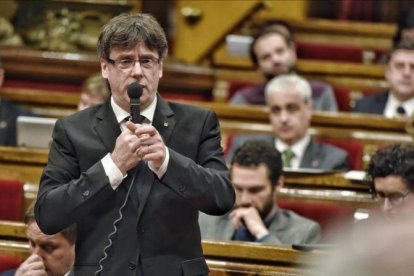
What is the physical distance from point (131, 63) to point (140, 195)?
0.18m

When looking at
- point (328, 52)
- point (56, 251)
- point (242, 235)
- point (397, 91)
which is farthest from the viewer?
point (328, 52)

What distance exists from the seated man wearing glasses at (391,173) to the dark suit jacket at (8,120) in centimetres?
144

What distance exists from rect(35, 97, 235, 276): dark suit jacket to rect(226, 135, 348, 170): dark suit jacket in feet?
4.77

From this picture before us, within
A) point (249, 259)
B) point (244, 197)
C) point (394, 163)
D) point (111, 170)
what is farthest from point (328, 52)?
point (111, 170)

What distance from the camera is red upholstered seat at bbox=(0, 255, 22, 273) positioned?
1.81 meters

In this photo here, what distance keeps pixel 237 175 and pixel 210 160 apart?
0.93m

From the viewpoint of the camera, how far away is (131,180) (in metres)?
1.27

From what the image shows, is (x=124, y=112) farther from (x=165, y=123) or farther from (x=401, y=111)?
(x=401, y=111)

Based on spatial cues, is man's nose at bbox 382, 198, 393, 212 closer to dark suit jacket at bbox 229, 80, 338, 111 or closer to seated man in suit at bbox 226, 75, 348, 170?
seated man in suit at bbox 226, 75, 348, 170

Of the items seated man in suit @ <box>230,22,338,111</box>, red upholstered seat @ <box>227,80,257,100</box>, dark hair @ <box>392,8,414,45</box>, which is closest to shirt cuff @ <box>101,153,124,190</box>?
seated man in suit @ <box>230,22,338,111</box>

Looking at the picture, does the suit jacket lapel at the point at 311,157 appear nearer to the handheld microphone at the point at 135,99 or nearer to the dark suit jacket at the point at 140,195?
the dark suit jacket at the point at 140,195

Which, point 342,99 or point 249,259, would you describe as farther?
point 342,99

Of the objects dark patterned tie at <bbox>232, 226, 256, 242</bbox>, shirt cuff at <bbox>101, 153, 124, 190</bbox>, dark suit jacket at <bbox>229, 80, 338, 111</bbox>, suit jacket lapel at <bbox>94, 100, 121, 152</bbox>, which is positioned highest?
suit jacket lapel at <bbox>94, 100, 121, 152</bbox>

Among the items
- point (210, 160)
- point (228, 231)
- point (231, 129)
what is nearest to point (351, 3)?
point (231, 129)
